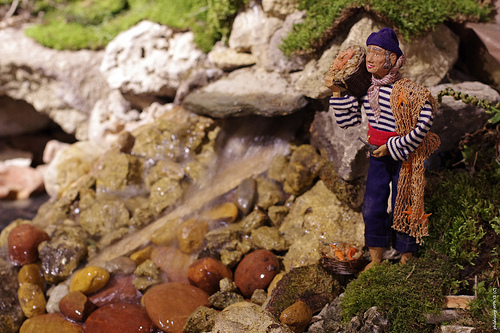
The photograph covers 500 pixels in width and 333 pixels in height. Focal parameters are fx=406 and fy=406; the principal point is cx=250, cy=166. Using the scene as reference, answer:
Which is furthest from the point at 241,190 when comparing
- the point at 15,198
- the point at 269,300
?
the point at 15,198

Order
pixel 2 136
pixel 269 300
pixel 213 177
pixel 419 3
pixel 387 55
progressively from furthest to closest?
pixel 2 136 < pixel 213 177 < pixel 419 3 < pixel 269 300 < pixel 387 55

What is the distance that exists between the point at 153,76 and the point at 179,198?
236 cm

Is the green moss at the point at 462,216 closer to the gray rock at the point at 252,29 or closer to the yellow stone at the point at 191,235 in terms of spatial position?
the yellow stone at the point at 191,235

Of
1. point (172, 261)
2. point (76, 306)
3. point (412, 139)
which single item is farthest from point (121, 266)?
point (412, 139)

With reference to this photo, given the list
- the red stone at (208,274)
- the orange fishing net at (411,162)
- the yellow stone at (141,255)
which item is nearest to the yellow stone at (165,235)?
the yellow stone at (141,255)

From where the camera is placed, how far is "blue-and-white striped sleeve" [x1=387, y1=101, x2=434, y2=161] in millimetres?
2891

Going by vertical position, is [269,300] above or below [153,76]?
below

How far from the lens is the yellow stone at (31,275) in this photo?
14.9 ft

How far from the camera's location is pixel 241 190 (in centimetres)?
503

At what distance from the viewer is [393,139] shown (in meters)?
3.05

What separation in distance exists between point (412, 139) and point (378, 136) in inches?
12.3

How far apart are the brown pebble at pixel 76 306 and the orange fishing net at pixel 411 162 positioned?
3.03m

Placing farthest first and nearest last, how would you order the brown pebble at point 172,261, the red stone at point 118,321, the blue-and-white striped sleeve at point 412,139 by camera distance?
1. the brown pebble at point 172,261
2. the red stone at point 118,321
3. the blue-and-white striped sleeve at point 412,139

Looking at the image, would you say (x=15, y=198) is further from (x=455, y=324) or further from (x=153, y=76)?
(x=455, y=324)
